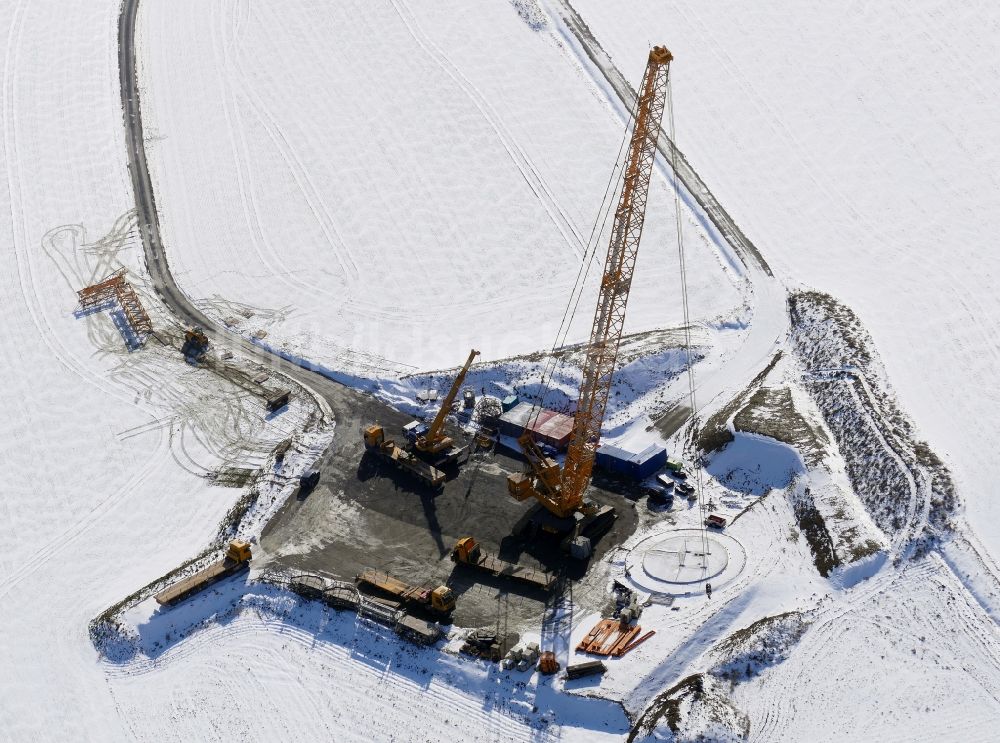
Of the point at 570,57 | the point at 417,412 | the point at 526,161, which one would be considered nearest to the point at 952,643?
the point at 417,412

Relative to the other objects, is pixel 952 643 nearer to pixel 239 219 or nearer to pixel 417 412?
pixel 417 412

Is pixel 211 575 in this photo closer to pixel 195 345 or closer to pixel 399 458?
pixel 399 458

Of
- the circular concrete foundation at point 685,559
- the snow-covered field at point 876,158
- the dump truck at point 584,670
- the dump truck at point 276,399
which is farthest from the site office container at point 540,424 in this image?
the snow-covered field at point 876,158

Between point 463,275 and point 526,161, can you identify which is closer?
point 463,275

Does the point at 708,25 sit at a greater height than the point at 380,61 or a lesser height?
greater

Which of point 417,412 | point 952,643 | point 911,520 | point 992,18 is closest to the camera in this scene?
point 952,643

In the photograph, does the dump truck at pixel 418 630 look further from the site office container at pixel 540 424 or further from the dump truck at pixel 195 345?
the dump truck at pixel 195 345
